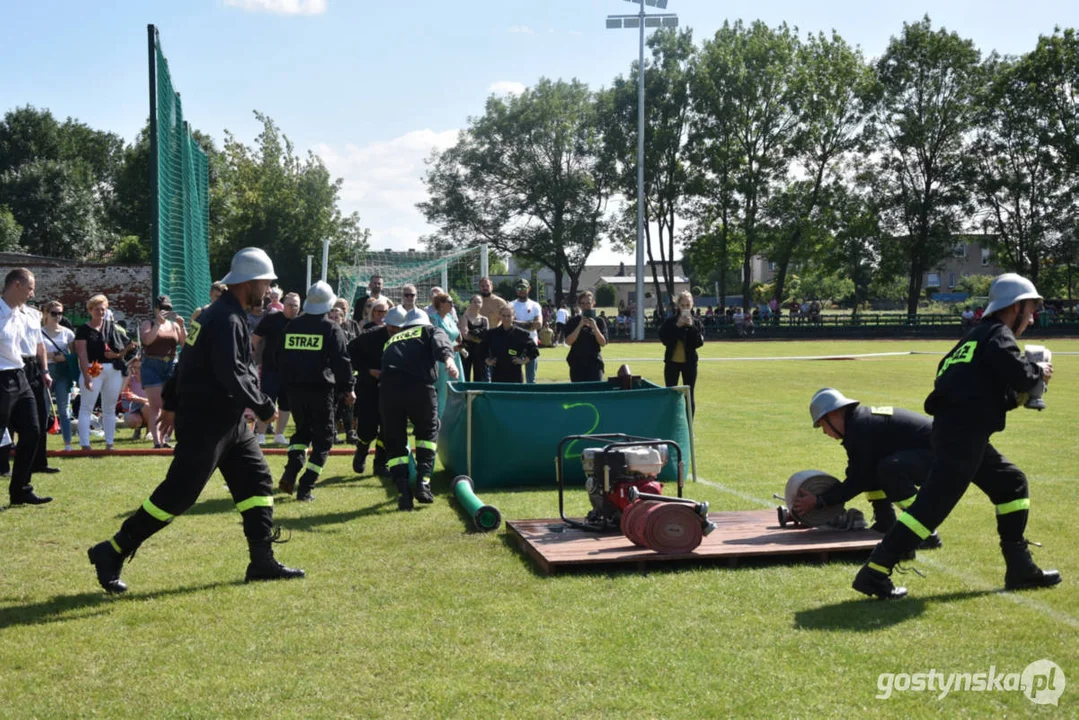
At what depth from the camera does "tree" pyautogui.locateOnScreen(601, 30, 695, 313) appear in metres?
58.7

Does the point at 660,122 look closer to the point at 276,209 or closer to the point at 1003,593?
the point at 276,209

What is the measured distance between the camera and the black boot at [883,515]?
6.98 metres

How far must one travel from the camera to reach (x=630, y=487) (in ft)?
23.0

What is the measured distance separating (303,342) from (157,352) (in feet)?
13.9

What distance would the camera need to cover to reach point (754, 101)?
5747cm

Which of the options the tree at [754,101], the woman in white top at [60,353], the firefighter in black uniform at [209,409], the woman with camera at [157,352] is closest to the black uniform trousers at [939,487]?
Answer: the firefighter in black uniform at [209,409]

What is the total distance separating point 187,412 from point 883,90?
57199mm

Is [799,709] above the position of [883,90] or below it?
Answer: below

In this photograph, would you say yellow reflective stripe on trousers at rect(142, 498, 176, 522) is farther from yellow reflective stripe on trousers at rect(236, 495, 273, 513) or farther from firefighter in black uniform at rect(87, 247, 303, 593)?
yellow reflective stripe on trousers at rect(236, 495, 273, 513)

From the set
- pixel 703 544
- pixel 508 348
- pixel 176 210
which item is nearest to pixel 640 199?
pixel 176 210

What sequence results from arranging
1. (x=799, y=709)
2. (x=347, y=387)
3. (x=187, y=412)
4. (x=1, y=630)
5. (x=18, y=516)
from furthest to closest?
(x=347, y=387)
(x=18, y=516)
(x=187, y=412)
(x=1, y=630)
(x=799, y=709)

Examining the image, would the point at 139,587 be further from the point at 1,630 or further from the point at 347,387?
the point at 347,387

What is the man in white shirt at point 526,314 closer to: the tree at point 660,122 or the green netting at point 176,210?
the green netting at point 176,210

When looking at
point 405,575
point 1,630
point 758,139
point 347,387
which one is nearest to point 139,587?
point 1,630
